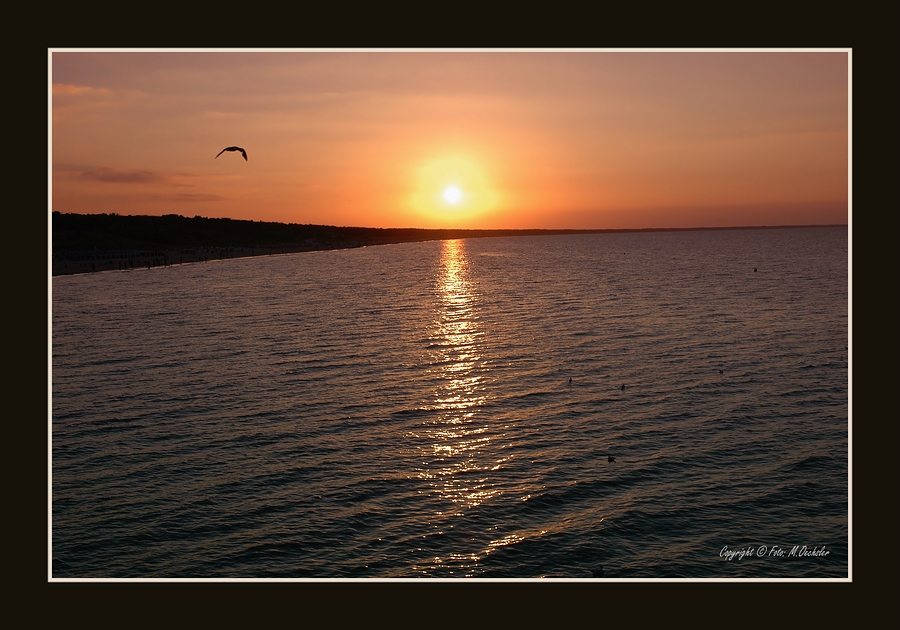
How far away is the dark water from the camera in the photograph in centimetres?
2839

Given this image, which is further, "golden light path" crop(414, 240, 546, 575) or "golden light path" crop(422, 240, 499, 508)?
"golden light path" crop(422, 240, 499, 508)

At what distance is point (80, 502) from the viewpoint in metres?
32.2

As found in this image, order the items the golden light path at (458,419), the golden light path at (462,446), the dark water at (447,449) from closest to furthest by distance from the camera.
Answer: the dark water at (447,449) → the golden light path at (462,446) → the golden light path at (458,419)

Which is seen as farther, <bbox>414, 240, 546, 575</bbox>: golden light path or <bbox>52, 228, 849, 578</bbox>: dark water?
<bbox>414, 240, 546, 575</bbox>: golden light path

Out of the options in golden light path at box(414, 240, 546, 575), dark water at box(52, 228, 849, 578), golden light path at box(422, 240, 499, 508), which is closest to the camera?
dark water at box(52, 228, 849, 578)

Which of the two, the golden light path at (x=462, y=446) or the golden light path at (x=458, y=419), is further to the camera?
the golden light path at (x=458, y=419)

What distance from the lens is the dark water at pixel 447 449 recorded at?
2839cm

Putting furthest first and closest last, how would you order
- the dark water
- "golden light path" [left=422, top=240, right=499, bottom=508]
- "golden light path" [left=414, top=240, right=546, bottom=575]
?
"golden light path" [left=422, top=240, right=499, bottom=508] → "golden light path" [left=414, top=240, right=546, bottom=575] → the dark water

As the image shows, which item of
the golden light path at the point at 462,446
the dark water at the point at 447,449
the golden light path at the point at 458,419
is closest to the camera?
the dark water at the point at 447,449

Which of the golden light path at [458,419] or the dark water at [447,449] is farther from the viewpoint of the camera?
the golden light path at [458,419]

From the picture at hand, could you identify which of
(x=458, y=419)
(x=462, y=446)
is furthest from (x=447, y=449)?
(x=458, y=419)

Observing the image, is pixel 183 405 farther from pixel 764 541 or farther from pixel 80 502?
pixel 764 541

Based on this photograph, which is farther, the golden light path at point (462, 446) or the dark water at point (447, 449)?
the golden light path at point (462, 446)

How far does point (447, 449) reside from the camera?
3916cm
